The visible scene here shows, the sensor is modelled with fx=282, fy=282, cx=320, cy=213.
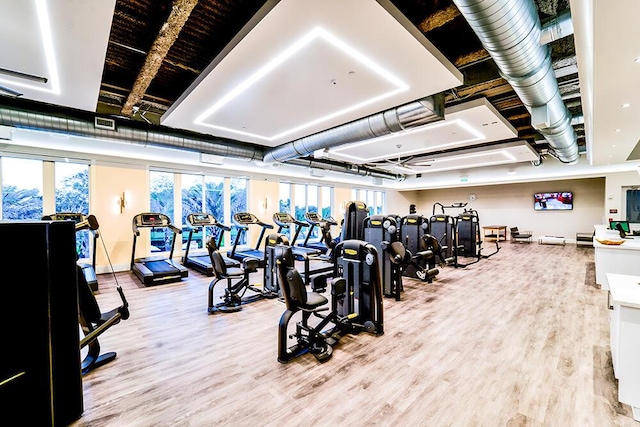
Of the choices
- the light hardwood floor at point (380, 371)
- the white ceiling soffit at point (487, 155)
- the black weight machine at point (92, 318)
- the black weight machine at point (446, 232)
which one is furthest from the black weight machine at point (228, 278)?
the white ceiling soffit at point (487, 155)

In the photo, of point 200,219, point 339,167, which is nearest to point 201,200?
point 200,219

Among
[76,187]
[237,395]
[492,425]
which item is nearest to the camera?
[492,425]

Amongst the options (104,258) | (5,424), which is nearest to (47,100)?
(104,258)

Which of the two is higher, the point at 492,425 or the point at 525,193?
the point at 525,193

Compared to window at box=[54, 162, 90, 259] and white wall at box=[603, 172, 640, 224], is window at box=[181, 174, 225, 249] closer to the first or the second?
window at box=[54, 162, 90, 259]

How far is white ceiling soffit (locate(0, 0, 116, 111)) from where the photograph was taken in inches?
90.1

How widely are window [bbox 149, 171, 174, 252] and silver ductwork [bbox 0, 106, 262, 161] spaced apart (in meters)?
2.20

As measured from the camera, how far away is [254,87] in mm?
3752

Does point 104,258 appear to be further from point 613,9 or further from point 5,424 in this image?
point 613,9

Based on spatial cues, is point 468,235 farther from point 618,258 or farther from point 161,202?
point 161,202

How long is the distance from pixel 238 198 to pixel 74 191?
4151 millimetres

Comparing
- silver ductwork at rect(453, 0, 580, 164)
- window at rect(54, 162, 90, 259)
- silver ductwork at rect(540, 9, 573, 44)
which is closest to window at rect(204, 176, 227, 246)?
window at rect(54, 162, 90, 259)

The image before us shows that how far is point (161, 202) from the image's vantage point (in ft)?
26.0

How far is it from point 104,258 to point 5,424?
20.2 ft
